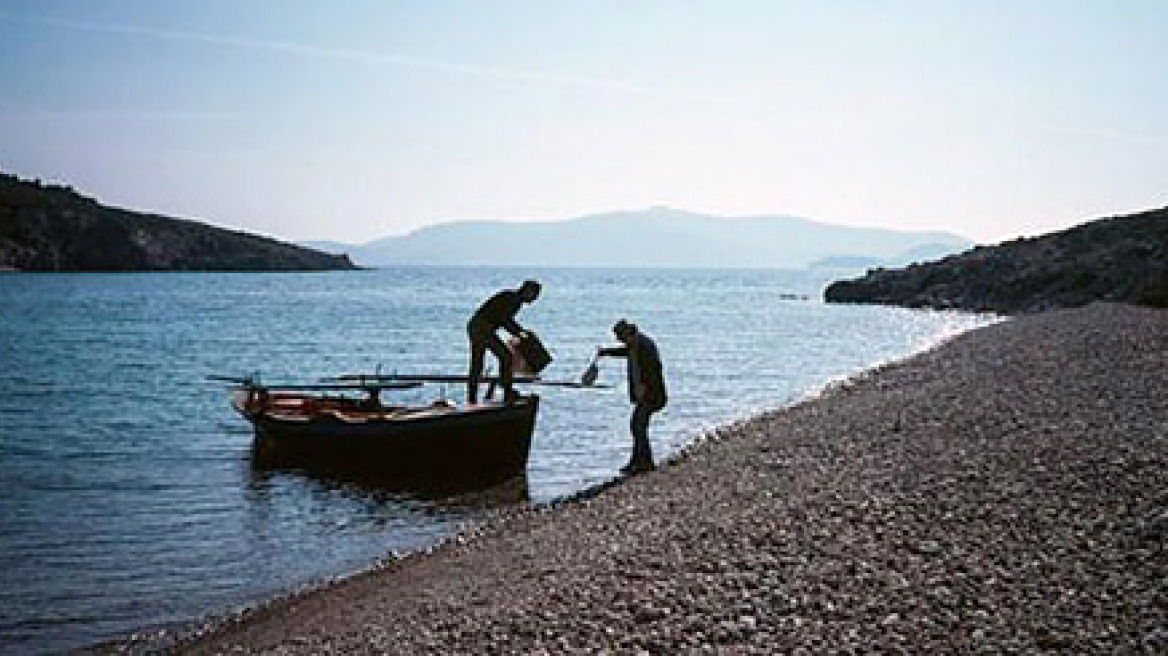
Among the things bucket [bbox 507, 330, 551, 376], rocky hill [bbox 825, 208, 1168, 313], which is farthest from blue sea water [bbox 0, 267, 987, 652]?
rocky hill [bbox 825, 208, 1168, 313]

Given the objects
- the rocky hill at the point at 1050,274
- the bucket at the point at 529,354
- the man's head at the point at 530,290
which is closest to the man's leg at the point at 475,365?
the bucket at the point at 529,354

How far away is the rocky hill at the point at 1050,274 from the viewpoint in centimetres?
7075

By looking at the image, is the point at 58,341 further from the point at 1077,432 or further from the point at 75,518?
the point at 1077,432

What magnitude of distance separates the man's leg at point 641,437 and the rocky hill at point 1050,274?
132ft

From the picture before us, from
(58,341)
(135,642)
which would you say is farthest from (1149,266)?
(135,642)

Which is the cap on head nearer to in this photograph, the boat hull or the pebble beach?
the boat hull

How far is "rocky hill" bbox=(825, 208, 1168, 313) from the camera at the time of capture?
70.8 m

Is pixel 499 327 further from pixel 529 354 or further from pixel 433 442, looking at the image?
pixel 433 442

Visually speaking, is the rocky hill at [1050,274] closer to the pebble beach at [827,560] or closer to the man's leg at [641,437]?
the man's leg at [641,437]

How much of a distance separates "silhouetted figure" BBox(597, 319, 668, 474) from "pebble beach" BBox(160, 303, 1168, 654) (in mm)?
624

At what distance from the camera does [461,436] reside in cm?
2211

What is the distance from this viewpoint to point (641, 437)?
19.0 metres

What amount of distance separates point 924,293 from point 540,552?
101236 millimetres

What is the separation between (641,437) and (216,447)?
43.8 feet
